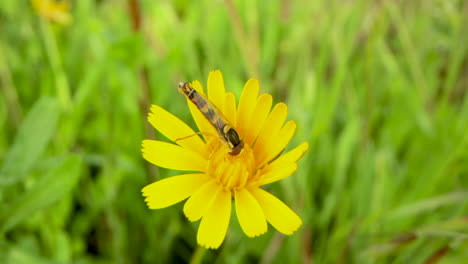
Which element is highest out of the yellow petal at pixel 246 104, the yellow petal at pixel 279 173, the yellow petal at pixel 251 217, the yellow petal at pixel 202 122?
the yellow petal at pixel 246 104

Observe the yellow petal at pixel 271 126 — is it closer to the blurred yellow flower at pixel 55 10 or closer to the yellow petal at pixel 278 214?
the yellow petal at pixel 278 214

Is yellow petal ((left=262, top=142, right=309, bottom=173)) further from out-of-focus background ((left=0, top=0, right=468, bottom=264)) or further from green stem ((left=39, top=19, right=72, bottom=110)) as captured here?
green stem ((left=39, top=19, right=72, bottom=110))

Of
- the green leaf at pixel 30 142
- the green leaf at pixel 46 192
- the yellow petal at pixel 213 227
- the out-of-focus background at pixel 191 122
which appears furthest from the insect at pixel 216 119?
the green leaf at pixel 30 142

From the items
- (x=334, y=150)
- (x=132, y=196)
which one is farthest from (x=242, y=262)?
(x=334, y=150)

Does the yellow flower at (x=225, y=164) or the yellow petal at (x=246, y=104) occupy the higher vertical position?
the yellow petal at (x=246, y=104)

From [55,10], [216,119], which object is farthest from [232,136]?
[55,10]

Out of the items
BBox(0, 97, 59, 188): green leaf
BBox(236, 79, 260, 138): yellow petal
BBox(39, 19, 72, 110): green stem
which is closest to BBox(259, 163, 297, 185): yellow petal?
BBox(236, 79, 260, 138): yellow petal

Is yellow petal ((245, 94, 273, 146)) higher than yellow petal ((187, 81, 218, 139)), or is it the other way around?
Result: yellow petal ((245, 94, 273, 146))
